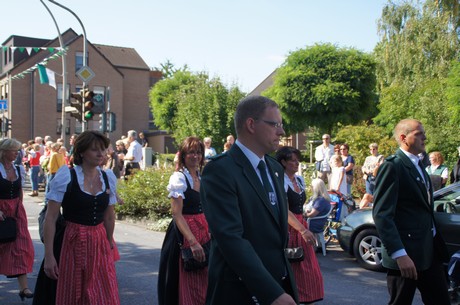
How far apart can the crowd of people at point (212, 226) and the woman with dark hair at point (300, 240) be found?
0.03 feet

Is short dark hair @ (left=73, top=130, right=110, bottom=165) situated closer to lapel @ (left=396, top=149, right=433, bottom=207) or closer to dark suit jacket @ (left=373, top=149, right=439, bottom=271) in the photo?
dark suit jacket @ (left=373, top=149, right=439, bottom=271)

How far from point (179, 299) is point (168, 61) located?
7863 centimetres

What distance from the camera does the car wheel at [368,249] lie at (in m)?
8.08

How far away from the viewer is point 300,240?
5320mm

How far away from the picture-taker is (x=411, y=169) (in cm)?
400

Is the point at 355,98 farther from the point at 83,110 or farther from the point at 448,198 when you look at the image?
the point at 448,198

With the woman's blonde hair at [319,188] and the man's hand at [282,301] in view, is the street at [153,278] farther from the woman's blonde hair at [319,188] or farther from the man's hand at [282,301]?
the man's hand at [282,301]

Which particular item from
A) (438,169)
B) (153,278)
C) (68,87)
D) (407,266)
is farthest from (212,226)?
(68,87)

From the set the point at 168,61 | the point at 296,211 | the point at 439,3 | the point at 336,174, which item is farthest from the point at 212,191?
the point at 168,61

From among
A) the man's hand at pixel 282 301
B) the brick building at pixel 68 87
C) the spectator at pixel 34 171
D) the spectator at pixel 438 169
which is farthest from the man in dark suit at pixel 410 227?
the brick building at pixel 68 87

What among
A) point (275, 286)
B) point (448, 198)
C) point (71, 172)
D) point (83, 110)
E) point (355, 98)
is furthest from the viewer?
point (355, 98)

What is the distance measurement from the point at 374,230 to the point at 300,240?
10.6 ft

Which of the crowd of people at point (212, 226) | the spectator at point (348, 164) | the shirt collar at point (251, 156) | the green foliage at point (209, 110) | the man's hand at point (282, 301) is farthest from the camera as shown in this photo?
the green foliage at point (209, 110)

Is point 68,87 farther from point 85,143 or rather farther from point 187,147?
point 85,143
